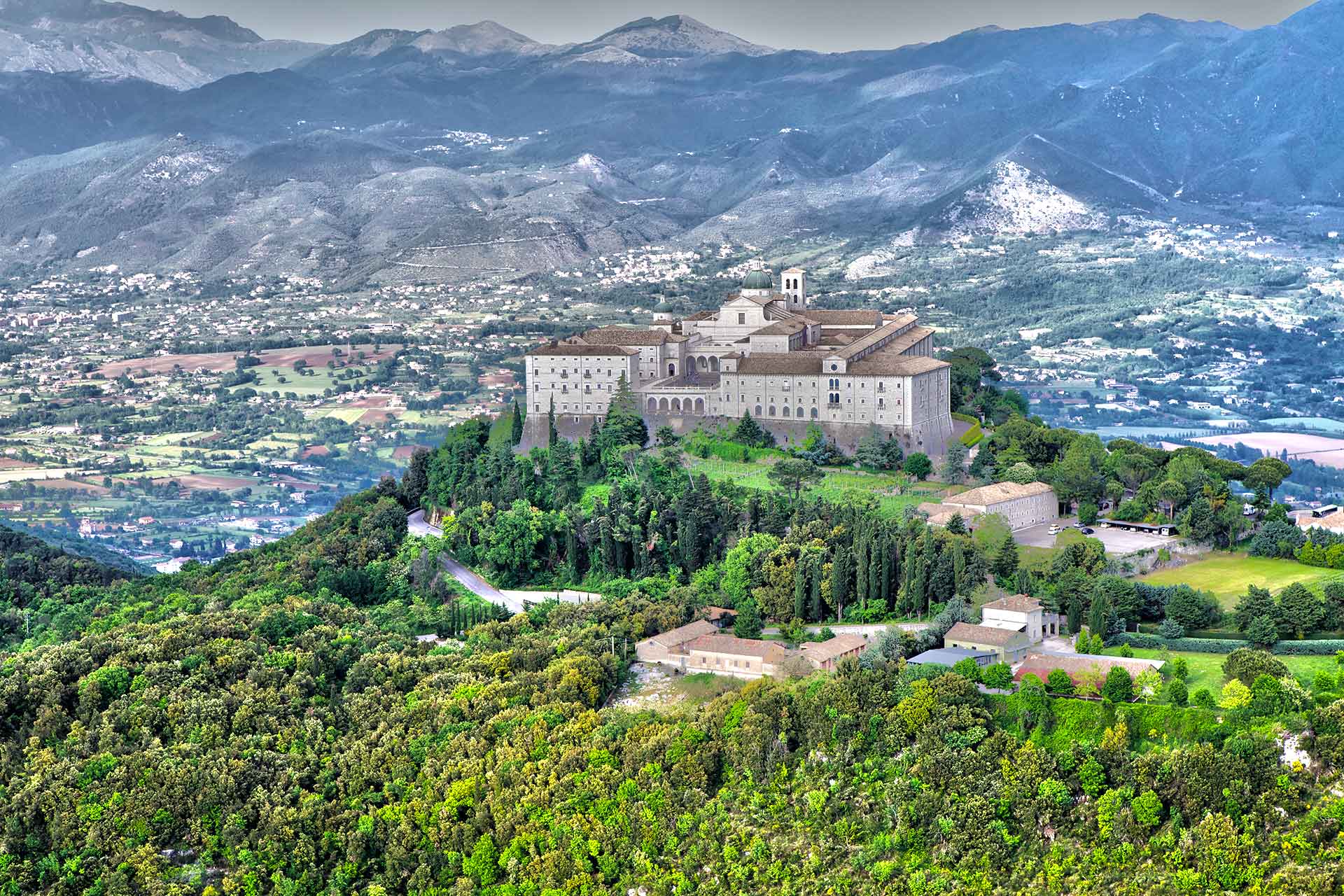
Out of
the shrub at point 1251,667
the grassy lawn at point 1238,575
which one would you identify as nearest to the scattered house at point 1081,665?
the shrub at point 1251,667

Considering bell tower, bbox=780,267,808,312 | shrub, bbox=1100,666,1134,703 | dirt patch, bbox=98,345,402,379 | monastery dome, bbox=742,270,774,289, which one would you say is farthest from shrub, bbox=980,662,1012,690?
dirt patch, bbox=98,345,402,379

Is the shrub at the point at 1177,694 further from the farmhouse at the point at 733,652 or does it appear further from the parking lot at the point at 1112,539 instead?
the parking lot at the point at 1112,539

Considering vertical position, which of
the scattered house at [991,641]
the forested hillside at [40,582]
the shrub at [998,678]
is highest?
the scattered house at [991,641]

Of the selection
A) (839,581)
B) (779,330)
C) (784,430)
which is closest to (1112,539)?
(839,581)

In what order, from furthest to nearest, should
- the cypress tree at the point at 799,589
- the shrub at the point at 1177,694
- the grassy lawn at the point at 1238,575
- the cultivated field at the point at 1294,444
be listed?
the cultivated field at the point at 1294,444 < the cypress tree at the point at 799,589 < the grassy lawn at the point at 1238,575 < the shrub at the point at 1177,694

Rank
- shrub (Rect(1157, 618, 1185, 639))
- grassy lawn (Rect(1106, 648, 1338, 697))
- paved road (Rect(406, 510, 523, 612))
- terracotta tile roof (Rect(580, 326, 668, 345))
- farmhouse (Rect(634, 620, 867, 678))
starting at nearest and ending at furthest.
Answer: grassy lawn (Rect(1106, 648, 1338, 697)), shrub (Rect(1157, 618, 1185, 639)), farmhouse (Rect(634, 620, 867, 678)), paved road (Rect(406, 510, 523, 612)), terracotta tile roof (Rect(580, 326, 668, 345))

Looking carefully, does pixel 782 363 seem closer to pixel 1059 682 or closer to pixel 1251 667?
pixel 1059 682

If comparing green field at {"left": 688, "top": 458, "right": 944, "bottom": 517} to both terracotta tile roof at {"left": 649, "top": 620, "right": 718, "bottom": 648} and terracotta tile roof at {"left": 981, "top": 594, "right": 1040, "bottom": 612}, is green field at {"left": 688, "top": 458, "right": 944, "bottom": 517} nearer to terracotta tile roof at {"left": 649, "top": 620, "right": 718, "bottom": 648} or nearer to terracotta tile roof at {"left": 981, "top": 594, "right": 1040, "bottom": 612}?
terracotta tile roof at {"left": 649, "top": 620, "right": 718, "bottom": 648}

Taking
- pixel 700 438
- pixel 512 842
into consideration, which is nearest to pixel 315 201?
pixel 700 438
